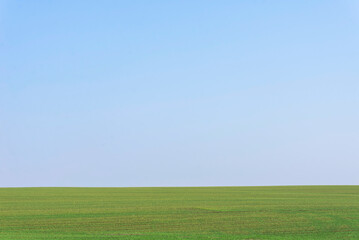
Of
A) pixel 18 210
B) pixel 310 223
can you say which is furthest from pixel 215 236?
pixel 18 210

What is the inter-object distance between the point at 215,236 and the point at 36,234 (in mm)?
10918

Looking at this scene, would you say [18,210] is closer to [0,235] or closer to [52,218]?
[52,218]

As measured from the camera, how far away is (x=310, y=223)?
36.9 m

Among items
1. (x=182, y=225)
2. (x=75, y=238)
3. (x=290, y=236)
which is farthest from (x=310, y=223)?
(x=75, y=238)

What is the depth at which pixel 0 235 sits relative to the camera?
29.3 m

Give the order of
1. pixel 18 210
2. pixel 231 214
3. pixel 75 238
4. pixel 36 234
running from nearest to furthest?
pixel 75 238
pixel 36 234
pixel 231 214
pixel 18 210

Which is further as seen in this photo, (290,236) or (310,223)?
(310,223)

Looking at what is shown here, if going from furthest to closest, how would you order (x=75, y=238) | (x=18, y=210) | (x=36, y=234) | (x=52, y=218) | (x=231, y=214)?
1. (x=18, y=210)
2. (x=231, y=214)
3. (x=52, y=218)
4. (x=36, y=234)
5. (x=75, y=238)

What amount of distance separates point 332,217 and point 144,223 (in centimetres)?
1534

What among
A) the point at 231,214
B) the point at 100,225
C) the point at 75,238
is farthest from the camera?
the point at 231,214

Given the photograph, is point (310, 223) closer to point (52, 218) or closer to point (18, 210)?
point (52, 218)

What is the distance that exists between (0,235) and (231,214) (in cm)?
1922

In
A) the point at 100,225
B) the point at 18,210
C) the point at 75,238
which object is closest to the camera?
the point at 75,238

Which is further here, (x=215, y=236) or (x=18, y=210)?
(x=18, y=210)
